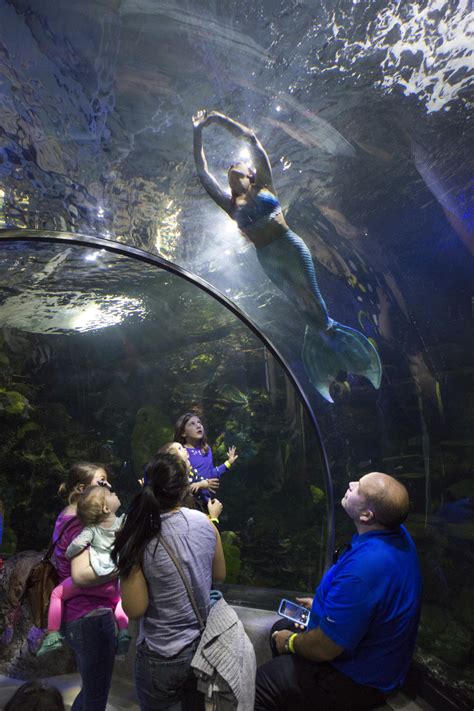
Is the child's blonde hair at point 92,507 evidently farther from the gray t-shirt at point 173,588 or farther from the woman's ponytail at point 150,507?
the gray t-shirt at point 173,588

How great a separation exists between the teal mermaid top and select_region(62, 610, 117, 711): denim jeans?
284cm

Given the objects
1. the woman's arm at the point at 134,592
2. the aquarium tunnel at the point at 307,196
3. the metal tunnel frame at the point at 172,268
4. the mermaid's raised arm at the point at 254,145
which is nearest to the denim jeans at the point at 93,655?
the woman's arm at the point at 134,592

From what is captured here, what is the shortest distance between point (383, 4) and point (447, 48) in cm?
40

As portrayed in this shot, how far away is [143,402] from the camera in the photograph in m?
8.66

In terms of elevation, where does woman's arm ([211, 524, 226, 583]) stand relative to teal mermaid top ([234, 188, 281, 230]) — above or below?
below

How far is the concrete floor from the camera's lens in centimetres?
299

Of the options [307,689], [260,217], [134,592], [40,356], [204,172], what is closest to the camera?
[134,592]

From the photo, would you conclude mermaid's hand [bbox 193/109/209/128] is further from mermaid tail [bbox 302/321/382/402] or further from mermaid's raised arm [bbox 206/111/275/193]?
mermaid tail [bbox 302/321/382/402]

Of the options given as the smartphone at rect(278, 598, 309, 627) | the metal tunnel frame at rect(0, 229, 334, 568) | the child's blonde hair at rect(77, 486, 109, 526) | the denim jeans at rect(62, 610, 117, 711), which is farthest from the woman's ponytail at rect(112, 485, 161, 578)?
the metal tunnel frame at rect(0, 229, 334, 568)

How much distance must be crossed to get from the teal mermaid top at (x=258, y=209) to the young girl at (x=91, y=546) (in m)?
2.21

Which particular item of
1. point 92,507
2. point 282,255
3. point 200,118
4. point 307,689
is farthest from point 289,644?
point 200,118

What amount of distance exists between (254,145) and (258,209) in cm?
45

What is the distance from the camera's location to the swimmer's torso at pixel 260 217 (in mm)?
3143

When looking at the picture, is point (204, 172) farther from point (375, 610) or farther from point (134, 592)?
point (375, 610)
